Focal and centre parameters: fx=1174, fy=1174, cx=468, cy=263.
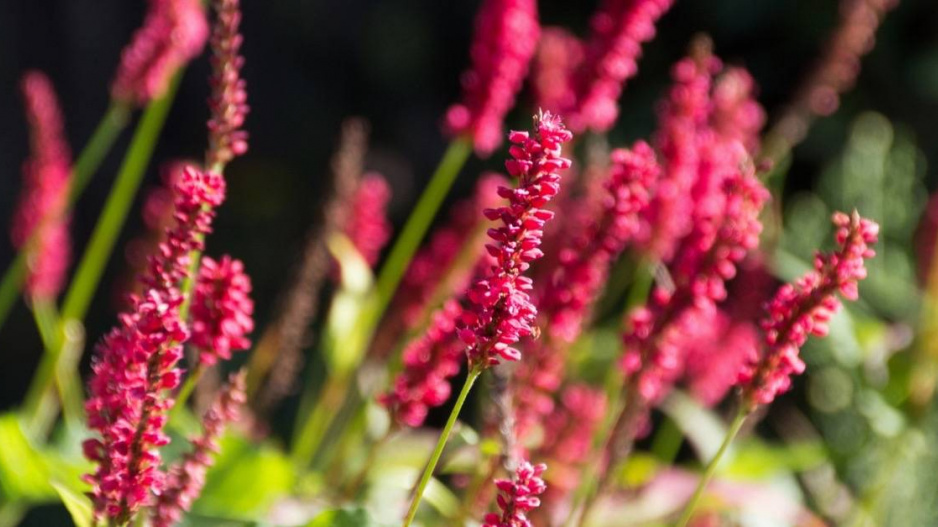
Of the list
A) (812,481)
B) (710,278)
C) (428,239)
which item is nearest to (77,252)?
(428,239)

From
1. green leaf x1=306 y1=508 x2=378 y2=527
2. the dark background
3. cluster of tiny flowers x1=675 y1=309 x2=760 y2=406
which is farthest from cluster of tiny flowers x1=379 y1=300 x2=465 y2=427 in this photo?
the dark background

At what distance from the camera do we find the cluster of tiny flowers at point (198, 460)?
0.87 m

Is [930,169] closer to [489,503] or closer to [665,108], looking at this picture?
[665,108]

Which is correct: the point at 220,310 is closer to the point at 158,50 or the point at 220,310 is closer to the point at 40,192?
the point at 158,50

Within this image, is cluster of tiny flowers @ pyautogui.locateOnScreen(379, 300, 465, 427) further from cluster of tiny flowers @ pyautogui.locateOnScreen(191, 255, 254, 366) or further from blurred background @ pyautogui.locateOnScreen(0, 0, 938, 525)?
blurred background @ pyautogui.locateOnScreen(0, 0, 938, 525)

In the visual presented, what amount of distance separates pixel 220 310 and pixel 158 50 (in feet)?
1.84

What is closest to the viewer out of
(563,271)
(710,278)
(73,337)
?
(710,278)

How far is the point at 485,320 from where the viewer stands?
0.73m

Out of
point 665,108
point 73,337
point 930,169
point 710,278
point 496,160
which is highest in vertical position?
point 930,169

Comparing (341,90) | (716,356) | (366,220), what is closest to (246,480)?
(366,220)

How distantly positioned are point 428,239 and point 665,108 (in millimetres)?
2438

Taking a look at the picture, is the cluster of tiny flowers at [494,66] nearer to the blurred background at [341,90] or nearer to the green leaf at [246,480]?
the green leaf at [246,480]

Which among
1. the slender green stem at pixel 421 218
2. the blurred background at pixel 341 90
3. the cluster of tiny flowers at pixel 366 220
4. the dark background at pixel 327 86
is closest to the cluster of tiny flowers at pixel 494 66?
the slender green stem at pixel 421 218

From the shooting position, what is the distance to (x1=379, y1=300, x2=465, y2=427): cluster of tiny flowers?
102cm
